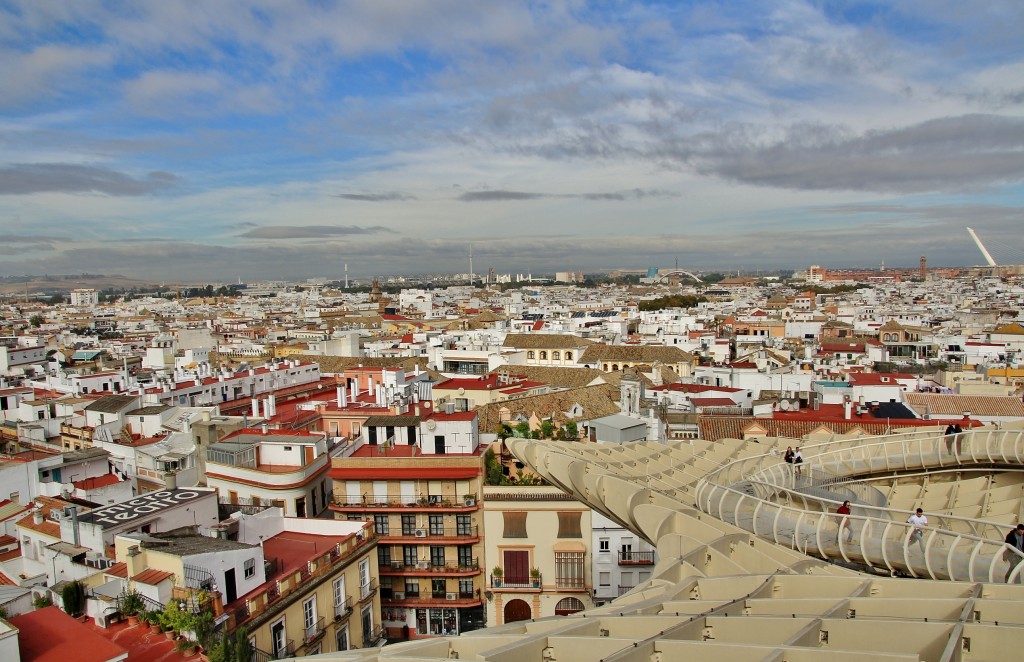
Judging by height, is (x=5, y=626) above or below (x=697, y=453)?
below

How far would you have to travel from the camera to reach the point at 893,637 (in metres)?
5.55

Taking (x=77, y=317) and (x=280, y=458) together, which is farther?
(x=77, y=317)

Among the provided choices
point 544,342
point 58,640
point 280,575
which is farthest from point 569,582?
point 544,342

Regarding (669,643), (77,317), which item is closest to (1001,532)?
(669,643)

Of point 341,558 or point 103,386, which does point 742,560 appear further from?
point 103,386

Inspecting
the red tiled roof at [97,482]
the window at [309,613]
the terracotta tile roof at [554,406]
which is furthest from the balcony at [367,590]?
the red tiled roof at [97,482]

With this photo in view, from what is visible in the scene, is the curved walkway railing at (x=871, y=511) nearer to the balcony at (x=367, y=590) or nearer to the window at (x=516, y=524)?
the window at (x=516, y=524)

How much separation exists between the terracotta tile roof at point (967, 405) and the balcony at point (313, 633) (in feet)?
74.8

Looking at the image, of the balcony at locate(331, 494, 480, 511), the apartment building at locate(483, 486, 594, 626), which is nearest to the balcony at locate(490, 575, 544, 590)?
the apartment building at locate(483, 486, 594, 626)

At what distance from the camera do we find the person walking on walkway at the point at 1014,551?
23.2 feet

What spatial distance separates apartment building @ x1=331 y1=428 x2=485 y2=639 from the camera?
18.8 m

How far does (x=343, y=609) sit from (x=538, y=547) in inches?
213

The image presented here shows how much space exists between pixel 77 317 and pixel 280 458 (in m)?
114

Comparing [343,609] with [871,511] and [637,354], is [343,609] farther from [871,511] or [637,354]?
[637,354]
